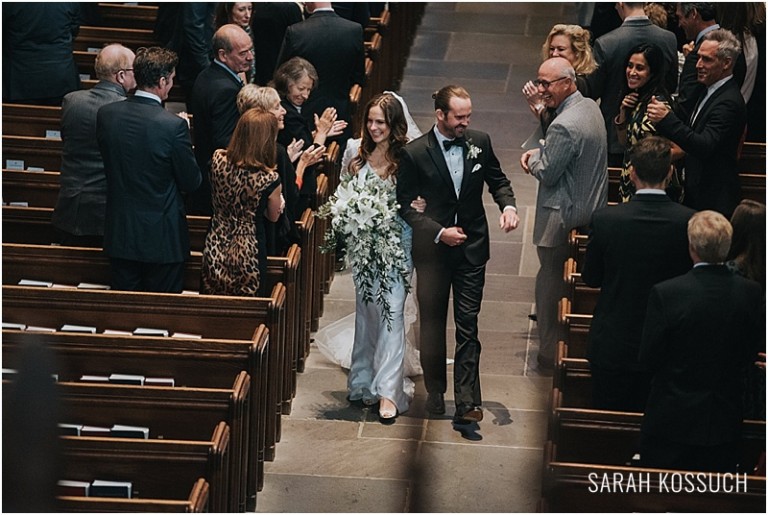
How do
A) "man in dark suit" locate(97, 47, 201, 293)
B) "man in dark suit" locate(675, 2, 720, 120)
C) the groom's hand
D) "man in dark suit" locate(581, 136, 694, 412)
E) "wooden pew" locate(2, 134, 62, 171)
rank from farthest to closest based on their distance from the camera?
"wooden pew" locate(2, 134, 62, 171) < "man in dark suit" locate(675, 2, 720, 120) < the groom's hand < "man in dark suit" locate(97, 47, 201, 293) < "man in dark suit" locate(581, 136, 694, 412)

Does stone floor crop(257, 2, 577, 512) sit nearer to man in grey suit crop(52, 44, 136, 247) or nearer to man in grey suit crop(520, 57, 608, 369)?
man in grey suit crop(520, 57, 608, 369)

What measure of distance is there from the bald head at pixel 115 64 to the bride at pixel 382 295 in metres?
1.17

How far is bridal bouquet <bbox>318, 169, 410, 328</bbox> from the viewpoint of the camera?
6441mm

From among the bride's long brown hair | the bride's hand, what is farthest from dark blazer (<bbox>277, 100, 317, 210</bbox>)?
the bride's hand

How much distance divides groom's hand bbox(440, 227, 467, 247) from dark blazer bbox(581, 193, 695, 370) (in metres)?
0.92

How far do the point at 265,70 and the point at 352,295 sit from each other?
191 cm

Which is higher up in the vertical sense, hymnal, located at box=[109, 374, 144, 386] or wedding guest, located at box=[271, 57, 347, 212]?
wedding guest, located at box=[271, 57, 347, 212]

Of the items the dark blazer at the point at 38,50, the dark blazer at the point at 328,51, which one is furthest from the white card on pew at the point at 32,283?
the dark blazer at the point at 328,51

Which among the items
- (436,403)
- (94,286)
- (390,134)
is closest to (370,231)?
(390,134)

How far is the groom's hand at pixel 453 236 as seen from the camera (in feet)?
20.5

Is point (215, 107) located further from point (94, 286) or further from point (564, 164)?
point (564, 164)

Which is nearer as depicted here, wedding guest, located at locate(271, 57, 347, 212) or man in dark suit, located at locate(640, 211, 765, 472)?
man in dark suit, located at locate(640, 211, 765, 472)

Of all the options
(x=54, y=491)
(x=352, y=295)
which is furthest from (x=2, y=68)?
(x=54, y=491)

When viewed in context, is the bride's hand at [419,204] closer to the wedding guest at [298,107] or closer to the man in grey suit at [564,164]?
the man in grey suit at [564,164]
